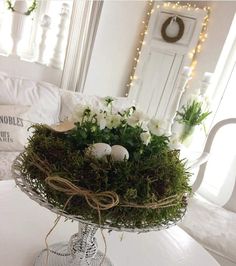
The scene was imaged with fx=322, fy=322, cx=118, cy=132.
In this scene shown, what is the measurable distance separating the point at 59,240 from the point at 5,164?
0.79 meters

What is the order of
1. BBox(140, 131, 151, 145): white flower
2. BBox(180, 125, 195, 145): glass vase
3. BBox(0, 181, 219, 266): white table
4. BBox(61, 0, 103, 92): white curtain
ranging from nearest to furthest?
BBox(140, 131, 151, 145): white flower
BBox(0, 181, 219, 266): white table
BBox(180, 125, 195, 145): glass vase
BBox(61, 0, 103, 92): white curtain

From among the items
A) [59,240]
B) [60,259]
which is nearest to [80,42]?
[59,240]

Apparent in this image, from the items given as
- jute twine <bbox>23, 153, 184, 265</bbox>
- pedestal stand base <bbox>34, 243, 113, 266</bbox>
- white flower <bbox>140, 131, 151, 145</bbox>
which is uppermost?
white flower <bbox>140, 131, 151, 145</bbox>

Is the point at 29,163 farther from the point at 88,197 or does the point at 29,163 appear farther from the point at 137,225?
the point at 137,225

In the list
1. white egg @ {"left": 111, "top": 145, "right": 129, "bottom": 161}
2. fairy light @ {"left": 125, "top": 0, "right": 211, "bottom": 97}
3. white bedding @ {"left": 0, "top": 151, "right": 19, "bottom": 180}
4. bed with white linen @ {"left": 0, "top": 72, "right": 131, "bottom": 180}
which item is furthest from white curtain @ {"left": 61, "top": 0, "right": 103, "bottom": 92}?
white egg @ {"left": 111, "top": 145, "right": 129, "bottom": 161}

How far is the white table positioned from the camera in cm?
92

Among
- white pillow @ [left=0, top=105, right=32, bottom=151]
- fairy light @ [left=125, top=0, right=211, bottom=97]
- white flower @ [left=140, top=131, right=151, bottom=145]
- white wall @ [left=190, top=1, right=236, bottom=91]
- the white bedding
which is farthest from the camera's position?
fairy light @ [left=125, top=0, right=211, bottom=97]

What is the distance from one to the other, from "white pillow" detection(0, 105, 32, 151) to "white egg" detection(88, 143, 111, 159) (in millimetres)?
1124

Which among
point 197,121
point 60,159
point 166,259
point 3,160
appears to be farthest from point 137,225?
point 197,121

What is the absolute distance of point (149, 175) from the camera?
2.37 feet

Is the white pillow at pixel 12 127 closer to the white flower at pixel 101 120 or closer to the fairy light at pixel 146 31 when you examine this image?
the white flower at pixel 101 120

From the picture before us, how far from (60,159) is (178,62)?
236 cm

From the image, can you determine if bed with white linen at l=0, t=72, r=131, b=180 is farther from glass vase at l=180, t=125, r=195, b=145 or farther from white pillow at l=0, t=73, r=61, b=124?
glass vase at l=180, t=125, r=195, b=145

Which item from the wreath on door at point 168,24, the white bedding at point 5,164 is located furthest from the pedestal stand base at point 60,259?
the wreath on door at point 168,24
